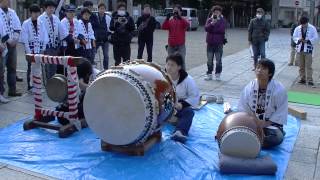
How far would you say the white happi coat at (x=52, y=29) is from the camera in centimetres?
791

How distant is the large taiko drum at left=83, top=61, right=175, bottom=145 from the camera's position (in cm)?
454

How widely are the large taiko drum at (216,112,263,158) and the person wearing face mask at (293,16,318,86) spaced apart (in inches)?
234

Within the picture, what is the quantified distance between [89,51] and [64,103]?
3.06 meters

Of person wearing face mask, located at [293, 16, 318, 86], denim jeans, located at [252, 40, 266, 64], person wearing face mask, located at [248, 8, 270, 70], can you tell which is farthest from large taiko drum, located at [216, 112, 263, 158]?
denim jeans, located at [252, 40, 266, 64]

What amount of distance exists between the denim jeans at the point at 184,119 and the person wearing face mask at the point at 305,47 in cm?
541

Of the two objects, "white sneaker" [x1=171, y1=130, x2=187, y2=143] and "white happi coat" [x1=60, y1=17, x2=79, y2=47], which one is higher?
"white happi coat" [x1=60, y1=17, x2=79, y2=47]

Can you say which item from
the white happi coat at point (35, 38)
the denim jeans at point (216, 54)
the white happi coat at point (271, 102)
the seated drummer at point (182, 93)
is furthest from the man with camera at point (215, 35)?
the white happi coat at point (271, 102)

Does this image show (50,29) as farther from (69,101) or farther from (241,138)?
(241,138)

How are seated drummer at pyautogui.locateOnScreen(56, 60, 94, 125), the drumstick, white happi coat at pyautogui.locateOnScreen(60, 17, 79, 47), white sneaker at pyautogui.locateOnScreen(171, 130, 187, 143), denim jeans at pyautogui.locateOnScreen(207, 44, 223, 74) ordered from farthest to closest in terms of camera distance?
denim jeans at pyautogui.locateOnScreen(207, 44, 223, 74)
white happi coat at pyautogui.locateOnScreen(60, 17, 79, 47)
the drumstick
seated drummer at pyautogui.locateOnScreen(56, 60, 94, 125)
white sneaker at pyautogui.locateOnScreen(171, 130, 187, 143)

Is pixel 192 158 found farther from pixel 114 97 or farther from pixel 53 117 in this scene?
pixel 53 117

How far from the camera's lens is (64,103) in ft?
19.6

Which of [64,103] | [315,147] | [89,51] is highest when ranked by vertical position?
[89,51]

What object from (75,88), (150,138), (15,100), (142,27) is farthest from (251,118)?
(142,27)

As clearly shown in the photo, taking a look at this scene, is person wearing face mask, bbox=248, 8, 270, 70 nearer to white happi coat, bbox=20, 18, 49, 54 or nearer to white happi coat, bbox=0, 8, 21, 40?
white happi coat, bbox=20, 18, 49, 54
